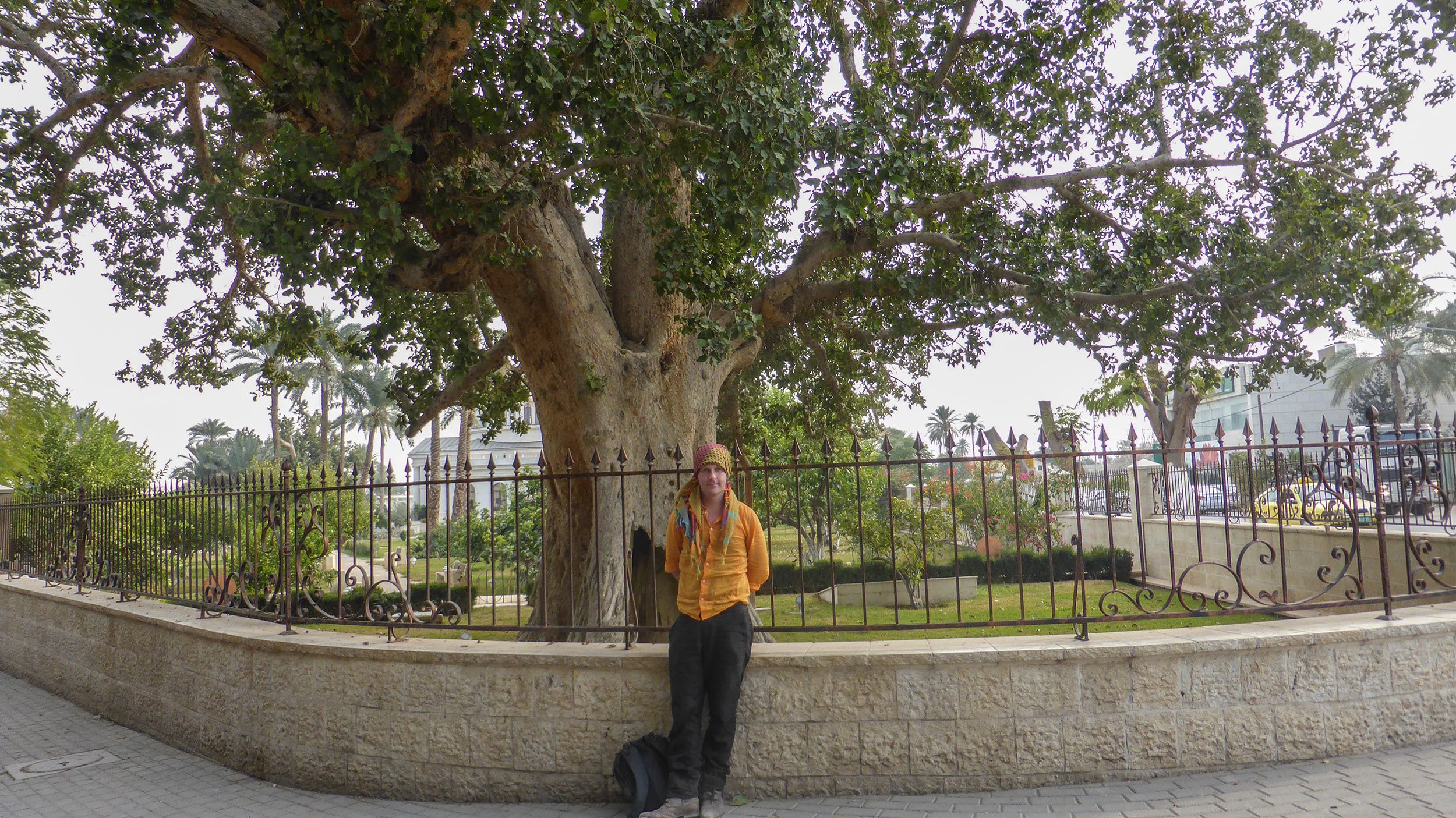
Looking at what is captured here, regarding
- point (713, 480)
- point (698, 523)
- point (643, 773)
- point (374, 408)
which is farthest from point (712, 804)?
point (374, 408)

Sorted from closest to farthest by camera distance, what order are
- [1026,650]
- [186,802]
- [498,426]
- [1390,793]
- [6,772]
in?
[1390,793]
[1026,650]
[186,802]
[6,772]
[498,426]

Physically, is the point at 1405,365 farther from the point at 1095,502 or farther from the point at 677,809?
the point at 677,809

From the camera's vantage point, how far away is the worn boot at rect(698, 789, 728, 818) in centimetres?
432

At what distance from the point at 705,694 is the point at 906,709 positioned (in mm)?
1093

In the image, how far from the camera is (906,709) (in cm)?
456

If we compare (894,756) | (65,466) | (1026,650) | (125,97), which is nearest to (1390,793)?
(1026,650)

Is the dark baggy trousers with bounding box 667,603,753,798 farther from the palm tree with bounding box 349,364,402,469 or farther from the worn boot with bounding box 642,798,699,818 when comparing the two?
the palm tree with bounding box 349,364,402,469

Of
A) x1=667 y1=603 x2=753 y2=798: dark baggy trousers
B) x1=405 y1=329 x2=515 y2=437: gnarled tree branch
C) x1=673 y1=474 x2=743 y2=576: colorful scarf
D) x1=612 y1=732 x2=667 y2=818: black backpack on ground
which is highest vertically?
x1=405 y1=329 x2=515 y2=437: gnarled tree branch

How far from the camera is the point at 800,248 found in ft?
34.0

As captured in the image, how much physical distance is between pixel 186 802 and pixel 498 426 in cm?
812

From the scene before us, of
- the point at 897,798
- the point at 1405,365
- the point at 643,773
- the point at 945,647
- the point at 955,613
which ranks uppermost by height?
the point at 1405,365

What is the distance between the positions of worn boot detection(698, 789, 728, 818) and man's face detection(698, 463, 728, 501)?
5.04 ft

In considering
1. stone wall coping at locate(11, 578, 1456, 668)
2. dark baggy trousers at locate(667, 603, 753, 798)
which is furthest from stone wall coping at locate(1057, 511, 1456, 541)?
dark baggy trousers at locate(667, 603, 753, 798)

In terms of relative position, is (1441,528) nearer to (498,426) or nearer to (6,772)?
(498,426)
